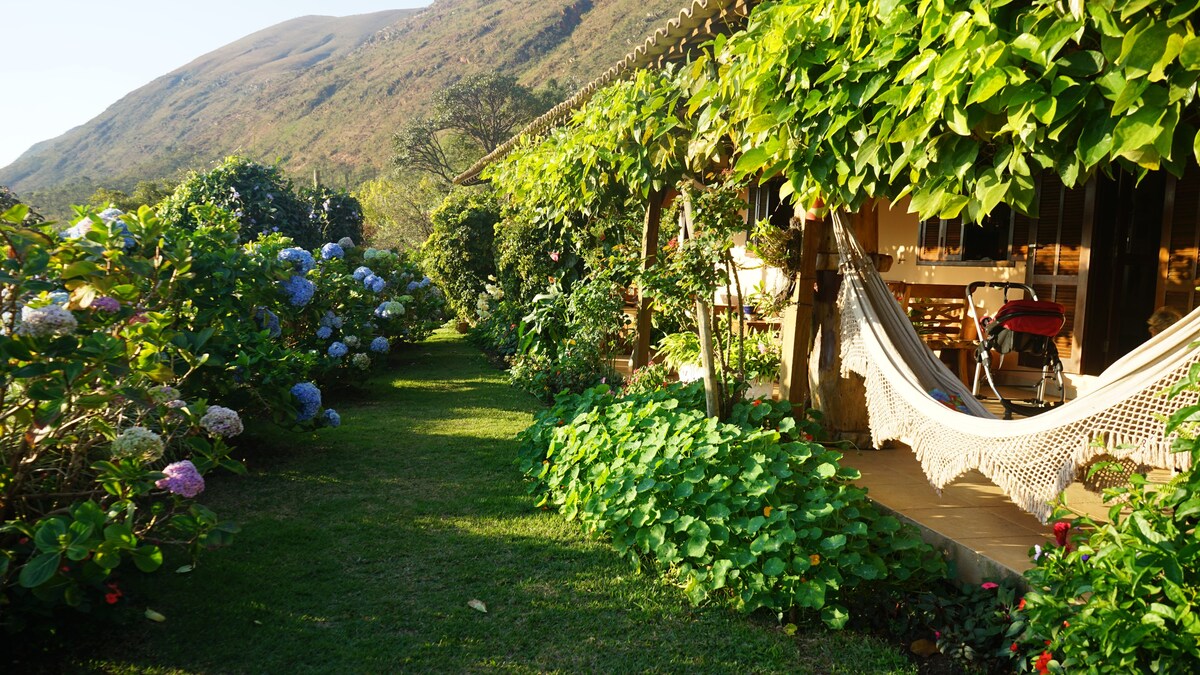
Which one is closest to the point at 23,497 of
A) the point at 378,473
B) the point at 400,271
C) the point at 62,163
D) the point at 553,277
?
the point at 378,473

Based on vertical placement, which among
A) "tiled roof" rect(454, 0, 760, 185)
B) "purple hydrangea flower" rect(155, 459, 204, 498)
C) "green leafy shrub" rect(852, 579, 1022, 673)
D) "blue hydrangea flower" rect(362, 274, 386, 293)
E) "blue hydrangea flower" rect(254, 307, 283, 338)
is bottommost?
"green leafy shrub" rect(852, 579, 1022, 673)

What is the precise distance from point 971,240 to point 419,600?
551 centimetres

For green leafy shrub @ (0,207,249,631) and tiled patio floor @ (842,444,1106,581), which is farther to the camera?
tiled patio floor @ (842,444,1106,581)

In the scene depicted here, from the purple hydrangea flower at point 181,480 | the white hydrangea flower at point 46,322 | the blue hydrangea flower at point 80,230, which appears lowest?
the purple hydrangea flower at point 181,480

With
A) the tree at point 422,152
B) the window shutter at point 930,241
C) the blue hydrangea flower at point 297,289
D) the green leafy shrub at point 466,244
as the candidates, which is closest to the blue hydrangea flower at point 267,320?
the blue hydrangea flower at point 297,289

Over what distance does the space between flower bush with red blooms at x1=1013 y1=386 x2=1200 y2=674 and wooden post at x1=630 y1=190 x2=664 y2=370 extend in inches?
124

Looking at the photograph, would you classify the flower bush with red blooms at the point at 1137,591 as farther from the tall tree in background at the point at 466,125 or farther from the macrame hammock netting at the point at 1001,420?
the tall tree in background at the point at 466,125

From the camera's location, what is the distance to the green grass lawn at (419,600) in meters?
2.36

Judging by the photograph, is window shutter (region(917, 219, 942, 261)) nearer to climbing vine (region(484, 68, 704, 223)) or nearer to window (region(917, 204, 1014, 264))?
window (region(917, 204, 1014, 264))

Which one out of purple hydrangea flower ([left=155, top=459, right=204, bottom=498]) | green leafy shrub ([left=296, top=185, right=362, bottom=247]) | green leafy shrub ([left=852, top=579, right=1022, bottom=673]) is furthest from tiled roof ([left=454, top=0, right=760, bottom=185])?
green leafy shrub ([left=296, top=185, right=362, bottom=247])

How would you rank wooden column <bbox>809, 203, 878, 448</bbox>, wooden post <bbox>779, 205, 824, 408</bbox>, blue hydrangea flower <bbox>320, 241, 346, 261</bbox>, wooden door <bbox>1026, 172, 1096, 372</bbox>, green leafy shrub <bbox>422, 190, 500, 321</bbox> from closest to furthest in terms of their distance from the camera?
wooden post <bbox>779, 205, 824, 408</bbox>, wooden column <bbox>809, 203, 878, 448</bbox>, wooden door <bbox>1026, 172, 1096, 372</bbox>, blue hydrangea flower <bbox>320, 241, 346, 261</bbox>, green leafy shrub <bbox>422, 190, 500, 321</bbox>

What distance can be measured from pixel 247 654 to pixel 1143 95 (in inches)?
107

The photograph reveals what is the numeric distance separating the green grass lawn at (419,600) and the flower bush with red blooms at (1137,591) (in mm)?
486

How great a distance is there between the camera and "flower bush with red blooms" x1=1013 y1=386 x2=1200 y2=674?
1698mm
